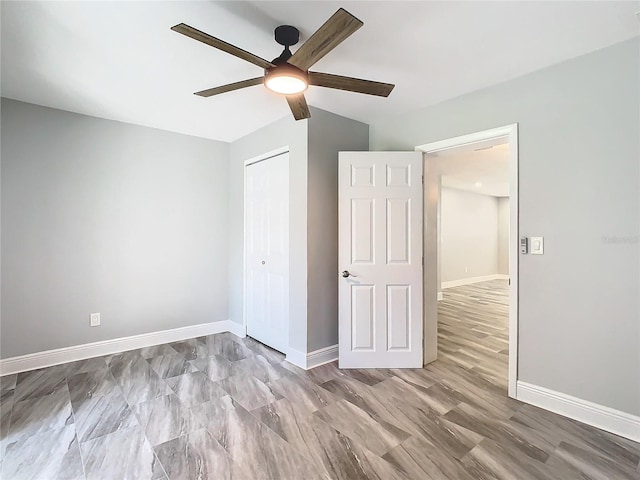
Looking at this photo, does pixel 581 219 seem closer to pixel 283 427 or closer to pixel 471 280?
pixel 283 427

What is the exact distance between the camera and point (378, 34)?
5.97ft

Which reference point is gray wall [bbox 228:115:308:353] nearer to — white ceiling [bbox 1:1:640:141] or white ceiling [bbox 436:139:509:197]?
white ceiling [bbox 1:1:640:141]

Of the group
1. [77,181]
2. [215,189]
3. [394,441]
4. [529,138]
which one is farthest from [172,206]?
[529,138]

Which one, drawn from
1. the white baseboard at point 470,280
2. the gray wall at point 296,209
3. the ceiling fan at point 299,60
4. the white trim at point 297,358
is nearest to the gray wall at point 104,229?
the gray wall at point 296,209

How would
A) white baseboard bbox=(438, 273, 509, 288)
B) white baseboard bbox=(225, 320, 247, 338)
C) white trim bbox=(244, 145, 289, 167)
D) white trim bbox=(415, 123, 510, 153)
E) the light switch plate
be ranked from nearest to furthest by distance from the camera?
the light switch plate < white trim bbox=(415, 123, 510, 153) < white trim bbox=(244, 145, 289, 167) < white baseboard bbox=(225, 320, 247, 338) < white baseboard bbox=(438, 273, 509, 288)

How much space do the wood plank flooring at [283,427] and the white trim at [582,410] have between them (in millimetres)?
70

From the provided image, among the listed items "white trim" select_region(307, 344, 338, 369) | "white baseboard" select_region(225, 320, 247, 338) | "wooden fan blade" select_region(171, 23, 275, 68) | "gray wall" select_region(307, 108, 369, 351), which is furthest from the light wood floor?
"wooden fan blade" select_region(171, 23, 275, 68)

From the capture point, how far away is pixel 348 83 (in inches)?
70.6

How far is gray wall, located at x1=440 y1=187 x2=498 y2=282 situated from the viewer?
24.2ft

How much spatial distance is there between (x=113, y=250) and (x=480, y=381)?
3867 mm

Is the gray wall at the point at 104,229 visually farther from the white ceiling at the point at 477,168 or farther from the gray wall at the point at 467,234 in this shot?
the gray wall at the point at 467,234

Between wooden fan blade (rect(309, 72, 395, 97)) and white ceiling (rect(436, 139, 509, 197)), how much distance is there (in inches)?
49.6

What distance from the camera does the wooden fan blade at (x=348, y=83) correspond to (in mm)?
1750

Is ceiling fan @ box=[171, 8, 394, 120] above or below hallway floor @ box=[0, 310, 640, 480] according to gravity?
above
